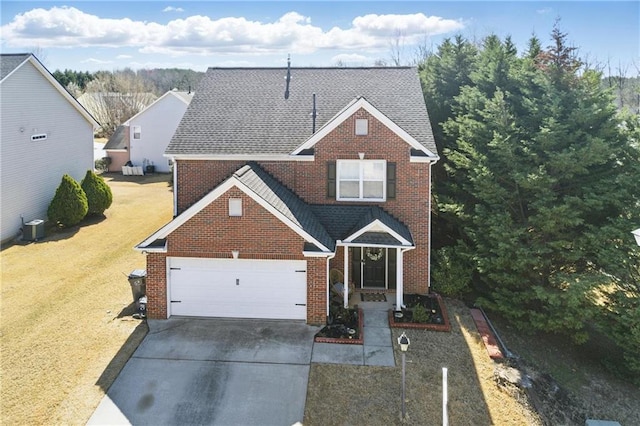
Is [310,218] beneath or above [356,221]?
above

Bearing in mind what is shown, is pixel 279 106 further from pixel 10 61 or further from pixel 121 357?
pixel 10 61

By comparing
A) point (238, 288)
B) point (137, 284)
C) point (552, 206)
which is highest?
point (552, 206)

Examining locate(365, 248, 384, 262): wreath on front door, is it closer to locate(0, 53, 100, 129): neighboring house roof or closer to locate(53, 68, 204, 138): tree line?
locate(0, 53, 100, 129): neighboring house roof

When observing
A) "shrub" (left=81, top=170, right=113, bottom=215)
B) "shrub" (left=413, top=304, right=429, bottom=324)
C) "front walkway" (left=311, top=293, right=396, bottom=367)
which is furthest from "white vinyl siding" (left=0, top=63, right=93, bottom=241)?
→ "shrub" (left=413, top=304, right=429, bottom=324)

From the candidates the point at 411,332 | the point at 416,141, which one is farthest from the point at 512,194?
the point at 411,332

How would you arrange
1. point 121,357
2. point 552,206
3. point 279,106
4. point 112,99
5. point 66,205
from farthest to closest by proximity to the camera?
point 112,99, point 66,205, point 279,106, point 552,206, point 121,357

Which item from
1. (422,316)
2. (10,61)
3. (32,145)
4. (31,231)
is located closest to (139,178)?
(32,145)

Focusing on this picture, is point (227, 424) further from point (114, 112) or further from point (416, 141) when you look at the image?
point (114, 112)
